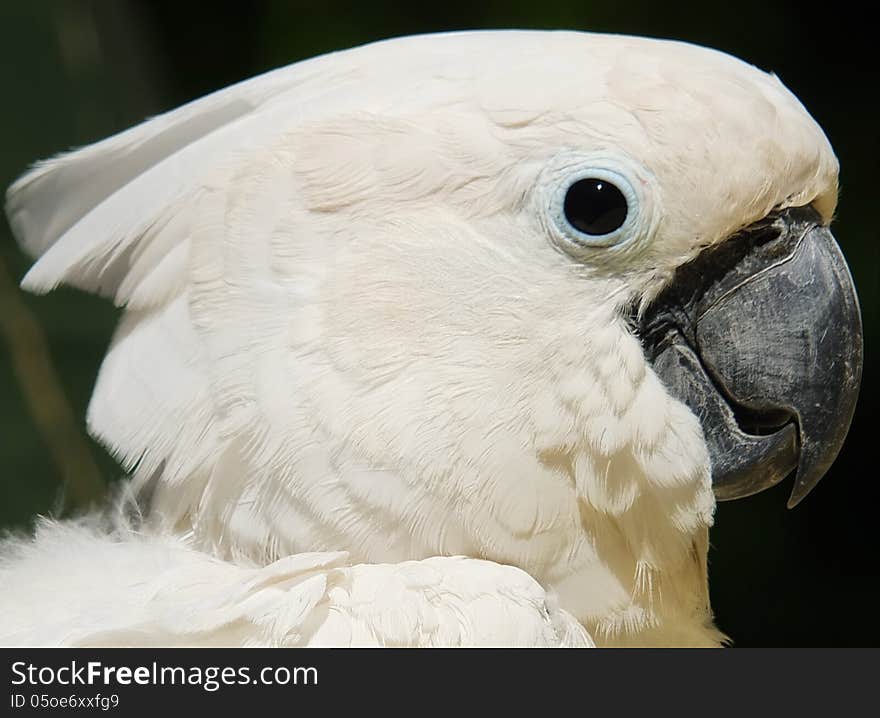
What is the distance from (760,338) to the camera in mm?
1194

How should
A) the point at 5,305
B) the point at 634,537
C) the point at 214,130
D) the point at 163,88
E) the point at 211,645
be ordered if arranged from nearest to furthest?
the point at 211,645 → the point at 634,537 → the point at 214,130 → the point at 5,305 → the point at 163,88

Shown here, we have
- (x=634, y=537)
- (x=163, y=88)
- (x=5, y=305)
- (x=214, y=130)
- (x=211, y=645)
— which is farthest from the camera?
(x=163, y=88)

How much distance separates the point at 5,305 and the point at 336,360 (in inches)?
77.5

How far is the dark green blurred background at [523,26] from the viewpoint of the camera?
2.77 meters

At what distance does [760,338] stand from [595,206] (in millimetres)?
275

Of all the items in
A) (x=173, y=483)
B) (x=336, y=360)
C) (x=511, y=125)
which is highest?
(x=511, y=125)

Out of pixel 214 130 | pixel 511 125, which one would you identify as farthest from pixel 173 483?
pixel 511 125

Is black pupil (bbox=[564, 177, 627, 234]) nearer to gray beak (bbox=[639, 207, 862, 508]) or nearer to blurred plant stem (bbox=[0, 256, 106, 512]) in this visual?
gray beak (bbox=[639, 207, 862, 508])

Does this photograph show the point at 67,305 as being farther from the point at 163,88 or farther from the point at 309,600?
the point at 309,600

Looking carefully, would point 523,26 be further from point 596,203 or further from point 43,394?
point 596,203

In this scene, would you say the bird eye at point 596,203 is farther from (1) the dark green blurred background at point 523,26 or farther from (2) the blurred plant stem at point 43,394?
(2) the blurred plant stem at point 43,394

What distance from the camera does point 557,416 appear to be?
111 centimetres

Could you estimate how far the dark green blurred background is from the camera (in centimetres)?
277

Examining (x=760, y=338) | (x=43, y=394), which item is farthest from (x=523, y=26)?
A: (x=760, y=338)
